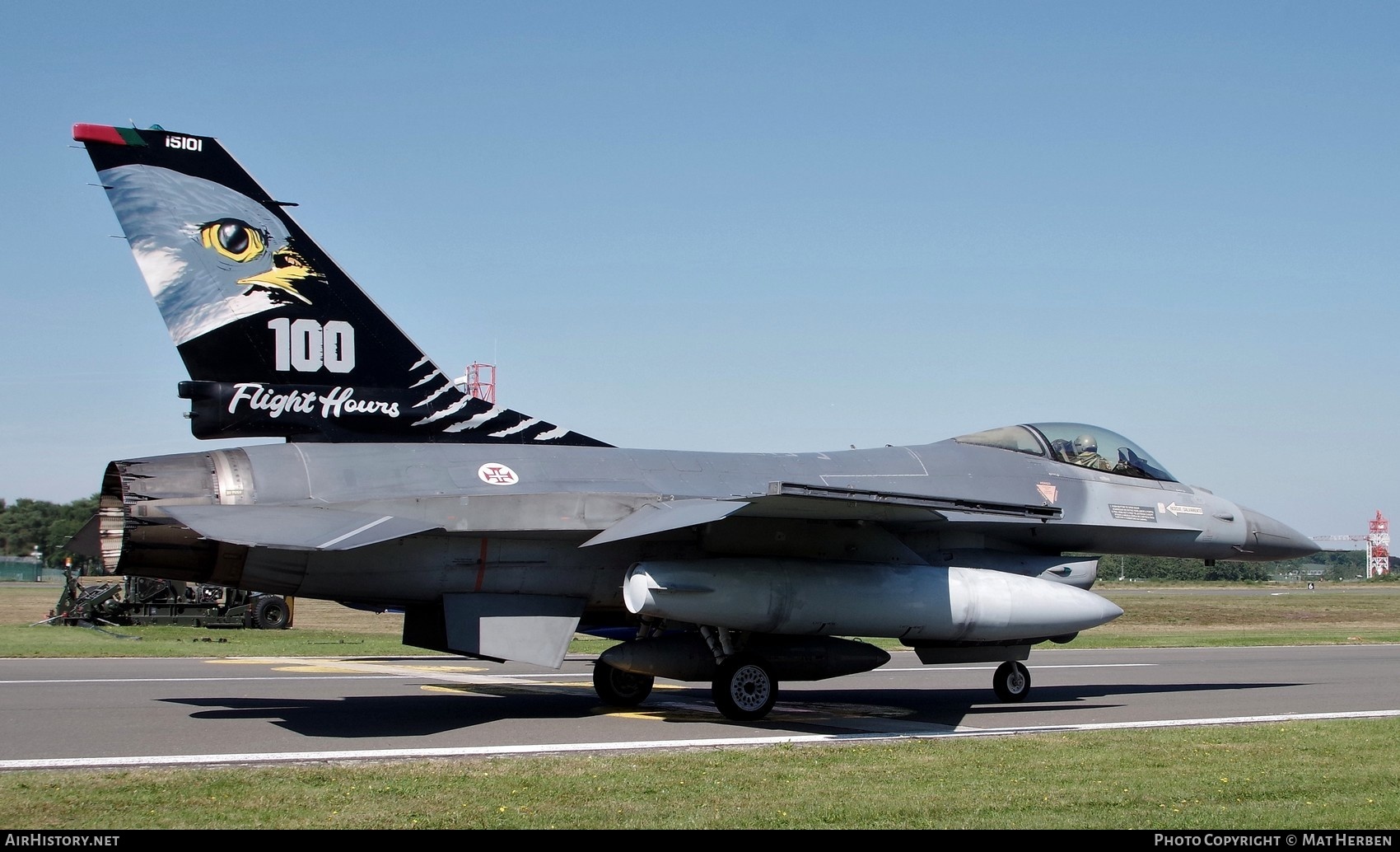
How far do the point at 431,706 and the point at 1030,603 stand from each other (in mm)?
6101

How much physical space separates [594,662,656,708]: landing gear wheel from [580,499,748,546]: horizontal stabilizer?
2.49 metres

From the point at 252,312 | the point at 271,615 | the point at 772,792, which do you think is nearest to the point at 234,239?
the point at 252,312

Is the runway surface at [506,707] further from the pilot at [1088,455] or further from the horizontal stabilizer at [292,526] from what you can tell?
the pilot at [1088,455]

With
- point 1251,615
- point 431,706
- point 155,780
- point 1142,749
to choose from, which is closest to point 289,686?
point 431,706

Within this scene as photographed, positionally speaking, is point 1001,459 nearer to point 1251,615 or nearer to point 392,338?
point 392,338

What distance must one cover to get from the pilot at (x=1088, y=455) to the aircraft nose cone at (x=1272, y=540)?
6.83ft

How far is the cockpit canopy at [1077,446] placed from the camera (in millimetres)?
14891

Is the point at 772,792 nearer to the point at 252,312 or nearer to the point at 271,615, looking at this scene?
the point at 252,312

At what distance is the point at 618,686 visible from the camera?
1327cm

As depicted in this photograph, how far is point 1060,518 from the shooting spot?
1417cm

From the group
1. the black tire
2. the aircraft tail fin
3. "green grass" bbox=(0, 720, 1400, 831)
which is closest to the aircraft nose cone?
"green grass" bbox=(0, 720, 1400, 831)

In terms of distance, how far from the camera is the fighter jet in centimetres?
1068

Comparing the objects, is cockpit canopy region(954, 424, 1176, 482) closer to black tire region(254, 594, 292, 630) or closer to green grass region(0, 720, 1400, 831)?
green grass region(0, 720, 1400, 831)

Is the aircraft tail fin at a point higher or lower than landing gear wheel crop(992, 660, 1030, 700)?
higher
